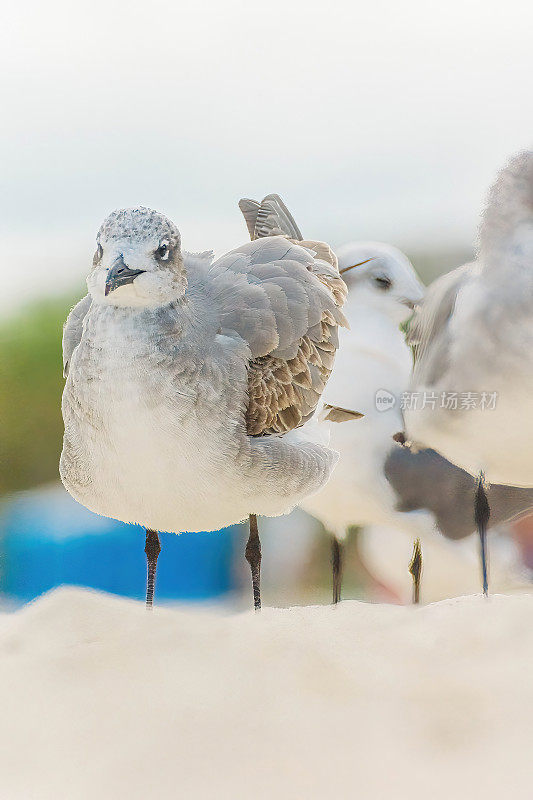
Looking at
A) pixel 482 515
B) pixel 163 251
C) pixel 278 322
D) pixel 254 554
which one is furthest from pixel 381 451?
pixel 163 251

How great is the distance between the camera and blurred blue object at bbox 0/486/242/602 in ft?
7.07

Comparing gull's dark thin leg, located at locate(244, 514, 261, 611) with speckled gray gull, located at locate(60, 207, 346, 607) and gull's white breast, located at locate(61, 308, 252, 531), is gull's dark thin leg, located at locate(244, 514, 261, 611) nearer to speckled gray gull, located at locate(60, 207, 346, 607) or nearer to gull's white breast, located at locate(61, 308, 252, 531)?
speckled gray gull, located at locate(60, 207, 346, 607)

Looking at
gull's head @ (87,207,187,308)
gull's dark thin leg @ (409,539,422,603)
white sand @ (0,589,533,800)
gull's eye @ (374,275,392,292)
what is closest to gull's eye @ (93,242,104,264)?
gull's head @ (87,207,187,308)

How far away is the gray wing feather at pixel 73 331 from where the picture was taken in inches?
56.8

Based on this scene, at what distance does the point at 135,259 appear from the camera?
1.18 meters

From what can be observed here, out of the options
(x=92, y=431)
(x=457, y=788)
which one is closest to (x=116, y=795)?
(x=457, y=788)

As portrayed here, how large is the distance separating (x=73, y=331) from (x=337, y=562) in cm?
100

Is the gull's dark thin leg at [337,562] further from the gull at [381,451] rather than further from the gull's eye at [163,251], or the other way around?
the gull's eye at [163,251]

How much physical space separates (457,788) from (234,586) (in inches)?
52.5

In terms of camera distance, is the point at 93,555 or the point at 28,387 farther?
the point at 93,555

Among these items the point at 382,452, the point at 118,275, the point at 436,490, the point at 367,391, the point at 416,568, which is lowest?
the point at 416,568

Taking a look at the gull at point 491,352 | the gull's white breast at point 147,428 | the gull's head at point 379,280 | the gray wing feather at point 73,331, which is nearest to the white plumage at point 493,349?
the gull at point 491,352

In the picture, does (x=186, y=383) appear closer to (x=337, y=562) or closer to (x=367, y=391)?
→ (x=367, y=391)

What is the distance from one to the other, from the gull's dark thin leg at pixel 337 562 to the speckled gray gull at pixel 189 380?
2.19 feet
